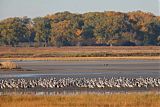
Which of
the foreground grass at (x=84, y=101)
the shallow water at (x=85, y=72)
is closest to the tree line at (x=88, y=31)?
the shallow water at (x=85, y=72)

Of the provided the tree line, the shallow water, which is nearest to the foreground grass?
the shallow water

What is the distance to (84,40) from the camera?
97.2 m

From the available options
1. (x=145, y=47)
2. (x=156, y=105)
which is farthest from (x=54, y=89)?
(x=145, y=47)

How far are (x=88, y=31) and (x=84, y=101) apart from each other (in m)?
78.5

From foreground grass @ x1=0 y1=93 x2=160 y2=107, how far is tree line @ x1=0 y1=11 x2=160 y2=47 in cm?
7193

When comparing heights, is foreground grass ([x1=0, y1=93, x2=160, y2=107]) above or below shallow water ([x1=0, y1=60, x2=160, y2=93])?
above

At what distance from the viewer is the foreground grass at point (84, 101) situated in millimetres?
19766

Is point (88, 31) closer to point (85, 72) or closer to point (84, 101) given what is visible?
point (85, 72)

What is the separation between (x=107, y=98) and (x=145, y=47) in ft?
226

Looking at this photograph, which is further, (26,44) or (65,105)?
(26,44)

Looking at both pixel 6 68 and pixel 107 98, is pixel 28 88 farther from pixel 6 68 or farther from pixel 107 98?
pixel 6 68

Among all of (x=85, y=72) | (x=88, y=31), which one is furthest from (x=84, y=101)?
(x=88, y=31)

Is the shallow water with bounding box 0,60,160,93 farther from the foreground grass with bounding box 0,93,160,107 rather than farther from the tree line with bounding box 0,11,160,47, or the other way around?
the tree line with bounding box 0,11,160,47

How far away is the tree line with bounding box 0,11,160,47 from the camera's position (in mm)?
94438
